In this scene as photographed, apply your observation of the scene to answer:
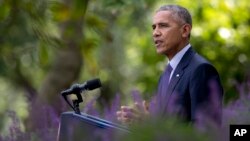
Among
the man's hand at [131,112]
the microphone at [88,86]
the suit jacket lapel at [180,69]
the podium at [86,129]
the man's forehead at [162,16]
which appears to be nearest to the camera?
the podium at [86,129]

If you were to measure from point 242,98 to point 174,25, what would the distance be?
75cm

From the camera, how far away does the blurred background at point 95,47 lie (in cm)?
628

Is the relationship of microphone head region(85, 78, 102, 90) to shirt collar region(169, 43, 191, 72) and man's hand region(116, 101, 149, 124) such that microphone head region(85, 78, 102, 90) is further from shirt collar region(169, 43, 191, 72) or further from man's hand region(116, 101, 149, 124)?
shirt collar region(169, 43, 191, 72)

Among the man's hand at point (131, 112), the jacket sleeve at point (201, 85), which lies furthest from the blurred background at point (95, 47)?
the man's hand at point (131, 112)

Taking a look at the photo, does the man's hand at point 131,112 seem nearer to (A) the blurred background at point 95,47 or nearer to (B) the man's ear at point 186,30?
(B) the man's ear at point 186,30

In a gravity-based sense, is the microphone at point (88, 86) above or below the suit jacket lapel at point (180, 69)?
below

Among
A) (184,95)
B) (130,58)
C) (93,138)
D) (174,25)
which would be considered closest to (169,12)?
(174,25)

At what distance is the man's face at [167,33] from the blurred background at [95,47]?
2.47 feet

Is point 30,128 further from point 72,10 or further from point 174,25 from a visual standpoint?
point 174,25

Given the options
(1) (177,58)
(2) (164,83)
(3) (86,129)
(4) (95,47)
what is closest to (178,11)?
(1) (177,58)

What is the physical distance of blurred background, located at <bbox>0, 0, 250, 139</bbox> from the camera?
6.28m

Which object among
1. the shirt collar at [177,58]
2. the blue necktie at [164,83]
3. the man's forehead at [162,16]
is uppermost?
the man's forehead at [162,16]

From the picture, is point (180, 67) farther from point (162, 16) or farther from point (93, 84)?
point (93, 84)

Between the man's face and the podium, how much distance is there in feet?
2.80
